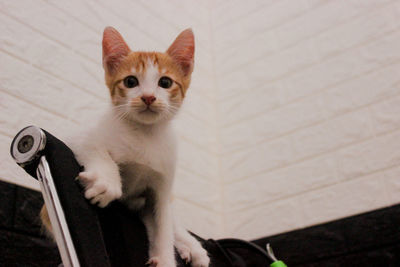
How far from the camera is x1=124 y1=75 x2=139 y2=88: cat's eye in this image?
1.02m

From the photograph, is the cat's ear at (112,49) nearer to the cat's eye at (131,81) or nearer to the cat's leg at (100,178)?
the cat's eye at (131,81)

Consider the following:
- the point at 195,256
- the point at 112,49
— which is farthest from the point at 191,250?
the point at 112,49

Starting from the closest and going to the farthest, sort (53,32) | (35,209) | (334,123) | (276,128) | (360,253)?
1. (35,209)
2. (360,253)
3. (53,32)
4. (334,123)
5. (276,128)

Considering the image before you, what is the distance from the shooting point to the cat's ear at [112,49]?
1045 mm

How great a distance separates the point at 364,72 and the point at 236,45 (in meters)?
0.69

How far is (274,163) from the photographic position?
169cm

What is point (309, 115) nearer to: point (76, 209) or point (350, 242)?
point (350, 242)

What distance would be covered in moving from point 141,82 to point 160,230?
0.36 metres

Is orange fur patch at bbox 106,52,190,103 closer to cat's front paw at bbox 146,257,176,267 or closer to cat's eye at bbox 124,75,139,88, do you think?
cat's eye at bbox 124,75,139,88

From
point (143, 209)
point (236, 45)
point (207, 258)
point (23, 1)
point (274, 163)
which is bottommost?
point (207, 258)

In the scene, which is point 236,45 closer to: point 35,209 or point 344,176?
point 344,176

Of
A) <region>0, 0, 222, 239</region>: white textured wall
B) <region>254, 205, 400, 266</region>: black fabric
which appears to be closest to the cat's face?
<region>0, 0, 222, 239</region>: white textured wall

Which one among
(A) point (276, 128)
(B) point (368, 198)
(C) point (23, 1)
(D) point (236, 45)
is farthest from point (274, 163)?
(C) point (23, 1)

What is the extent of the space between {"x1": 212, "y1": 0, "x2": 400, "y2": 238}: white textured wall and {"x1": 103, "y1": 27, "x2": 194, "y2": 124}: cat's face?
71cm
